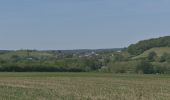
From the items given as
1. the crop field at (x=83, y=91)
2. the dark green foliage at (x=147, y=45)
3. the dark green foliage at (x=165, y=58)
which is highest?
the dark green foliage at (x=147, y=45)

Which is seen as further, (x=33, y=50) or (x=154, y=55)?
(x=33, y=50)

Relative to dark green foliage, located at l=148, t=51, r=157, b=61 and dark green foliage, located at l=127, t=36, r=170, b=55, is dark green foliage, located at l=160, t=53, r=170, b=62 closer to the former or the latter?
dark green foliage, located at l=148, t=51, r=157, b=61

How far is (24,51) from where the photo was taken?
156750 millimetres

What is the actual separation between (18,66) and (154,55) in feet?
112

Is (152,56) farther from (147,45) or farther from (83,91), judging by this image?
(83,91)

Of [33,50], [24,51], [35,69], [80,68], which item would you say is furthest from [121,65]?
[33,50]

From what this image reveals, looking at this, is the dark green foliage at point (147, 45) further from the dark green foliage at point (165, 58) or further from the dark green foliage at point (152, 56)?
the dark green foliage at point (165, 58)

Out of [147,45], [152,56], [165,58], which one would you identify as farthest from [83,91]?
[147,45]

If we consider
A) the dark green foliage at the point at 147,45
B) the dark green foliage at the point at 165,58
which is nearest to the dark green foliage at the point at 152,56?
the dark green foliage at the point at 165,58

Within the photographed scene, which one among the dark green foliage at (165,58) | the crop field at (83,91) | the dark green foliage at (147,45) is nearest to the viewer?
the crop field at (83,91)

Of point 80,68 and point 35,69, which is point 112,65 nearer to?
point 80,68

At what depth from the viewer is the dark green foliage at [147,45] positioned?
5305 inches

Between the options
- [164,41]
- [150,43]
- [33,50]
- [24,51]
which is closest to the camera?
[164,41]

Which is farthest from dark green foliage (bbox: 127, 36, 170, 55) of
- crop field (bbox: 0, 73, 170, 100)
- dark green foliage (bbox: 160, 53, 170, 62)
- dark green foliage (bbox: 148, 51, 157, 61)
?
crop field (bbox: 0, 73, 170, 100)
